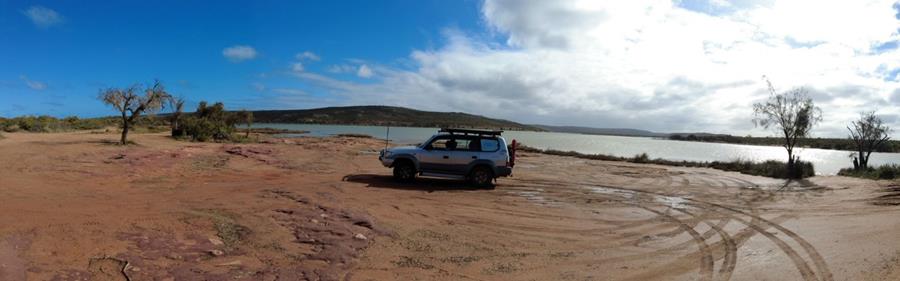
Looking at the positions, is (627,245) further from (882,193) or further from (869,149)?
(869,149)

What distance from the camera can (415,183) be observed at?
14438 mm

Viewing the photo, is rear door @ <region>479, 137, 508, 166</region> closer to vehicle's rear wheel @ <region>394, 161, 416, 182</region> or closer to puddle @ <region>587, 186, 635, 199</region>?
vehicle's rear wheel @ <region>394, 161, 416, 182</region>

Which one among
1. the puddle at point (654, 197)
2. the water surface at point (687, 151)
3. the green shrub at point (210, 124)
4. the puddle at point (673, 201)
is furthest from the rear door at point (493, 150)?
the green shrub at point (210, 124)

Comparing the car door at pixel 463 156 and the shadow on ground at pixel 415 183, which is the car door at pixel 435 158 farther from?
the shadow on ground at pixel 415 183

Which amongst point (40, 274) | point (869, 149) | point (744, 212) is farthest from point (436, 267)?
point (869, 149)

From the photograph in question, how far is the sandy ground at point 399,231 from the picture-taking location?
18.4ft

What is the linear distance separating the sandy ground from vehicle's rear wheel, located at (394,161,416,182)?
2.84 feet

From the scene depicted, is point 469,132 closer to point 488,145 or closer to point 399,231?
point 488,145

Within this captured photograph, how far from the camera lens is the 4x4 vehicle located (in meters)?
14.4

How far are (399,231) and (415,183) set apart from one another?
648 centimetres

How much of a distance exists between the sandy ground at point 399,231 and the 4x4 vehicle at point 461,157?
2.27 ft

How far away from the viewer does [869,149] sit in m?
29.1

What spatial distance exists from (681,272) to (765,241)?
291 centimetres

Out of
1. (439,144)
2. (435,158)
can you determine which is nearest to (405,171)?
(435,158)
